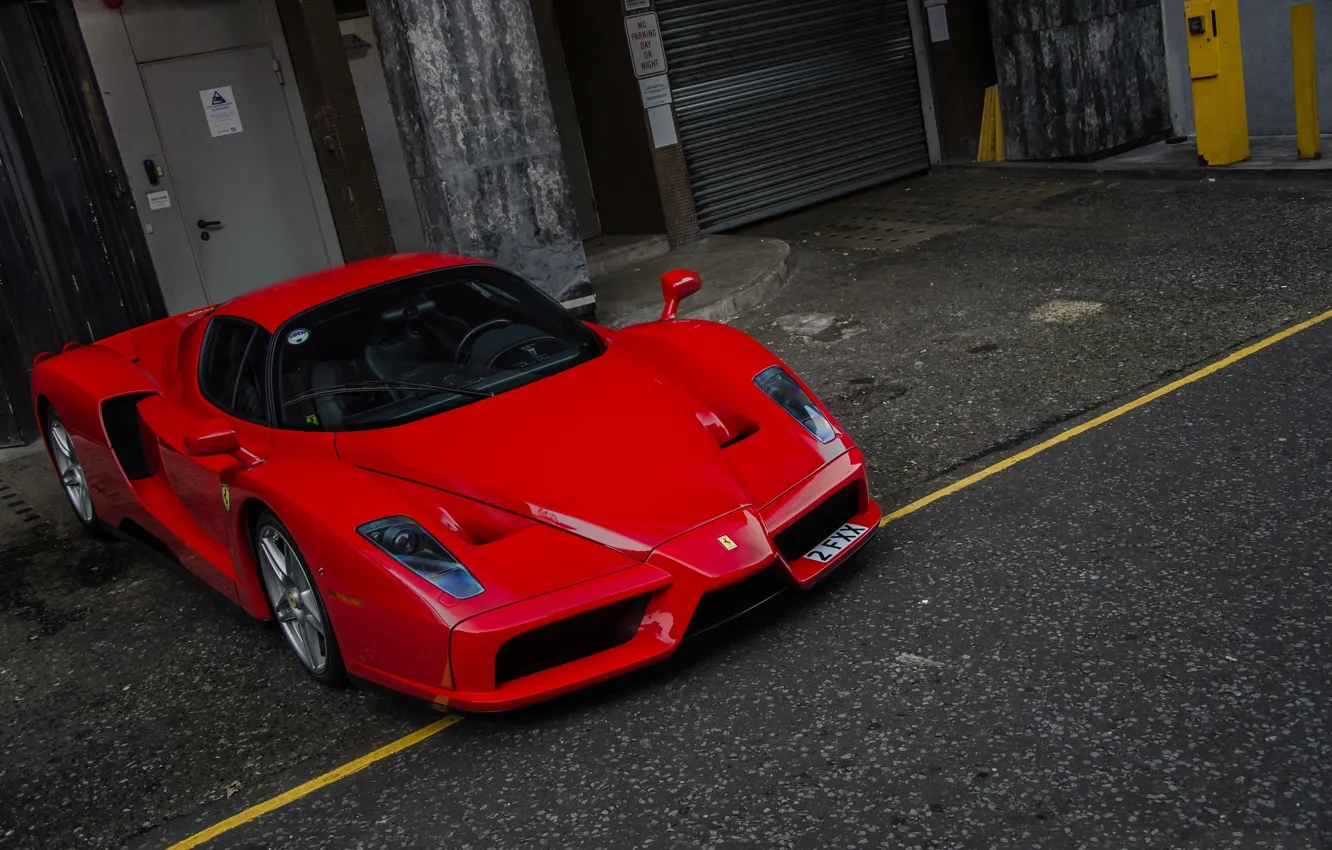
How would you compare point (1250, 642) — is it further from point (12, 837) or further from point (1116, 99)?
point (1116, 99)

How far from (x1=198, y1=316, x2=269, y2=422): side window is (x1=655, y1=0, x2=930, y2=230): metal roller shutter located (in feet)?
25.4

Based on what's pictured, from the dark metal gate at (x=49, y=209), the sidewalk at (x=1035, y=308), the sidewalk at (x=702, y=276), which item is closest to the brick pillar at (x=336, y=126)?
the dark metal gate at (x=49, y=209)

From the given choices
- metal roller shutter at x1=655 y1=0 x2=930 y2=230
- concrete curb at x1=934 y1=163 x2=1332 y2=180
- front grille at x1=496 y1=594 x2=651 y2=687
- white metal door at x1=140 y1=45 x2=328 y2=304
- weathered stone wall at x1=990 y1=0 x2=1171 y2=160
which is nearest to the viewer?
front grille at x1=496 y1=594 x2=651 y2=687

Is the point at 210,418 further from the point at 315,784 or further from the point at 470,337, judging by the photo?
the point at 315,784

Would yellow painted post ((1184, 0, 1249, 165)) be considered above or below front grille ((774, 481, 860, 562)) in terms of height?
above

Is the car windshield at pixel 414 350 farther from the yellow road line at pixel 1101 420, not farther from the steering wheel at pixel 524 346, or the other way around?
the yellow road line at pixel 1101 420

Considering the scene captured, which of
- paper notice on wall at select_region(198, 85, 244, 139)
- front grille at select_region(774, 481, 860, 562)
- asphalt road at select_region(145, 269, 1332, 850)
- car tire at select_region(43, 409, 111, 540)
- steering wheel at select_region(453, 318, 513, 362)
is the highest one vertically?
paper notice on wall at select_region(198, 85, 244, 139)

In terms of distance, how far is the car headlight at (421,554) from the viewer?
361cm

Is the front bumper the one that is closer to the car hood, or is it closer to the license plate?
the car hood

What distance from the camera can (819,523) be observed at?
4.21m

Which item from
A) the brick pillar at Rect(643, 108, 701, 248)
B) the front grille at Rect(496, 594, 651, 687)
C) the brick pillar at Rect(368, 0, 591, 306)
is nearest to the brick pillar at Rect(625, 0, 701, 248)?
the brick pillar at Rect(643, 108, 701, 248)

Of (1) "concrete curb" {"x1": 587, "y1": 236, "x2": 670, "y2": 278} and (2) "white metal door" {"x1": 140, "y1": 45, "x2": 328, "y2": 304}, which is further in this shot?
(1) "concrete curb" {"x1": 587, "y1": 236, "x2": 670, "y2": 278}

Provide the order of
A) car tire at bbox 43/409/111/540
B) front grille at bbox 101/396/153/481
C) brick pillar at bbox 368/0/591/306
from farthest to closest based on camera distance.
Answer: brick pillar at bbox 368/0/591/306
car tire at bbox 43/409/111/540
front grille at bbox 101/396/153/481

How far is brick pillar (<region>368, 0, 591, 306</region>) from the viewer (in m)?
8.48
